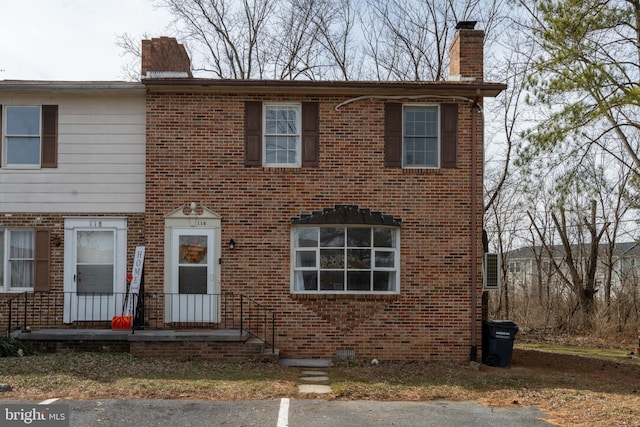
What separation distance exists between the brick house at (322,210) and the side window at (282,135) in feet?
0.09

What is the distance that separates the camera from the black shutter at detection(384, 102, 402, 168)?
44.8 ft

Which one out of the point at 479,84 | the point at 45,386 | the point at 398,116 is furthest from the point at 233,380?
the point at 479,84

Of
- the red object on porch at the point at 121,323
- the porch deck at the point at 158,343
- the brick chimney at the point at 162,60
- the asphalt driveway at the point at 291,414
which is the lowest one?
the asphalt driveway at the point at 291,414

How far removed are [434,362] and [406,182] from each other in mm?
3724

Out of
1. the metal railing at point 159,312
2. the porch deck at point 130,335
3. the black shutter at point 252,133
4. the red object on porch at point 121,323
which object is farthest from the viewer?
the black shutter at point 252,133

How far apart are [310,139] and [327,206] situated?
4.72 feet

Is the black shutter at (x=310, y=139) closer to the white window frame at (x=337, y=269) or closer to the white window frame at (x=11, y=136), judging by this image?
the white window frame at (x=337, y=269)

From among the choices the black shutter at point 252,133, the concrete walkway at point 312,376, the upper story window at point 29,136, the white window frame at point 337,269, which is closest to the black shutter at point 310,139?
the black shutter at point 252,133

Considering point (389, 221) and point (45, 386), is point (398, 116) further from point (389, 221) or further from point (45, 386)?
point (45, 386)

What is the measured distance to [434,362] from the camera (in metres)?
13.3

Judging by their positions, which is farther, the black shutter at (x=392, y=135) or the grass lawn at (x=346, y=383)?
the black shutter at (x=392, y=135)

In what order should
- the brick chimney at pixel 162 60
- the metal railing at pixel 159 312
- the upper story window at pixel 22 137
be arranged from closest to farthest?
the metal railing at pixel 159 312, the brick chimney at pixel 162 60, the upper story window at pixel 22 137

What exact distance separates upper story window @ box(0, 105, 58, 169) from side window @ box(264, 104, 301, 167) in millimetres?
4441

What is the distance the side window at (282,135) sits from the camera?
13.7m
